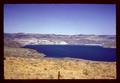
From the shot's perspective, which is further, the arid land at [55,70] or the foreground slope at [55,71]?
the arid land at [55,70]

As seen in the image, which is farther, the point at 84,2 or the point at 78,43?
the point at 78,43

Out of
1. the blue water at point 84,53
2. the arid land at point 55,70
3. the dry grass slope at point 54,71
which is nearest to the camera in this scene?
the dry grass slope at point 54,71

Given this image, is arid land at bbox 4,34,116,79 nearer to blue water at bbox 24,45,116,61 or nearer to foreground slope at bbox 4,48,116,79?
foreground slope at bbox 4,48,116,79

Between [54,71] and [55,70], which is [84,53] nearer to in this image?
[55,70]

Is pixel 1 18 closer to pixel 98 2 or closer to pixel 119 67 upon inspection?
pixel 98 2

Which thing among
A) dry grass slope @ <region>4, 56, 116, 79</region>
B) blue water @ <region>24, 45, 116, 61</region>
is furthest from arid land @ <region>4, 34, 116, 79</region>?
blue water @ <region>24, 45, 116, 61</region>

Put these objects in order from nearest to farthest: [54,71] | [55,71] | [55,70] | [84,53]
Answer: [54,71] → [55,71] → [55,70] → [84,53]

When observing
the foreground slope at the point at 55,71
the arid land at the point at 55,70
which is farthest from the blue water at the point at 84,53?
the foreground slope at the point at 55,71

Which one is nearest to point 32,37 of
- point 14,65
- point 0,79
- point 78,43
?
point 78,43

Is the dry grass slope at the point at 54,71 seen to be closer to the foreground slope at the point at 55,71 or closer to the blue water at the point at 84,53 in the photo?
the foreground slope at the point at 55,71

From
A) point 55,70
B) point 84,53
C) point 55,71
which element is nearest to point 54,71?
point 55,71

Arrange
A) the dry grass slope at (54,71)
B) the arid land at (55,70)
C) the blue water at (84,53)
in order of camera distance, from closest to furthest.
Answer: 1. the dry grass slope at (54,71)
2. the arid land at (55,70)
3. the blue water at (84,53)
